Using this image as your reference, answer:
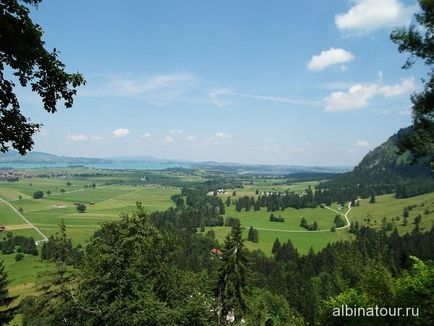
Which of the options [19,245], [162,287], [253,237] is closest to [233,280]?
[162,287]

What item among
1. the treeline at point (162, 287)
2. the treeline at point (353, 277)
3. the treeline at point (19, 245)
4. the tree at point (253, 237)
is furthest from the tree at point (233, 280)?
the tree at point (253, 237)

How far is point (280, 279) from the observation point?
3760 inches

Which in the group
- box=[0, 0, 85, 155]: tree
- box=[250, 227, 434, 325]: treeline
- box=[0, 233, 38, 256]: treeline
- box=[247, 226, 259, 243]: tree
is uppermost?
box=[0, 0, 85, 155]: tree

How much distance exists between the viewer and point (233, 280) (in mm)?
36688

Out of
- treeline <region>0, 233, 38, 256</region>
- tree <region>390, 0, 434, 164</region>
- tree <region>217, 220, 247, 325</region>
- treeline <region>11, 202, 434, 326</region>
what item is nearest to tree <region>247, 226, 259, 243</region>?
treeline <region>0, 233, 38, 256</region>

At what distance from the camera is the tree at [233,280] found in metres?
36.0

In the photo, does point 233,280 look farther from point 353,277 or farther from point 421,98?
point 421,98

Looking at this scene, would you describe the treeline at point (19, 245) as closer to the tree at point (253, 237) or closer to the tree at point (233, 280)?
the tree at point (253, 237)

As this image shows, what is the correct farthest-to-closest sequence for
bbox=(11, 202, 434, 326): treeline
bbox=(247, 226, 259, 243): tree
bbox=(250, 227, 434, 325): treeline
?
1. bbox=(247, 226, 259, 243): tree
2. bbox=(11, 202, 434, 326): treeline
3. bbox=(250, 227, 434, 325): treeline

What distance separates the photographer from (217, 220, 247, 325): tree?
36.0 m

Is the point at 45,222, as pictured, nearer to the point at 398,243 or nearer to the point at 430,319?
the point at 398,243

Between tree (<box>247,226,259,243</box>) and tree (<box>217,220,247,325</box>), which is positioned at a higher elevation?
tree (<box>217,220,247,325</box>)

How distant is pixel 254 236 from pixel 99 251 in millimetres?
129113

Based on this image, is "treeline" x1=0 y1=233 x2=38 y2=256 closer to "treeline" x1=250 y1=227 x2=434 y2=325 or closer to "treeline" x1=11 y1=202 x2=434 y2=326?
"treeline" x1=250 y1=227 x2=434 y2=325
